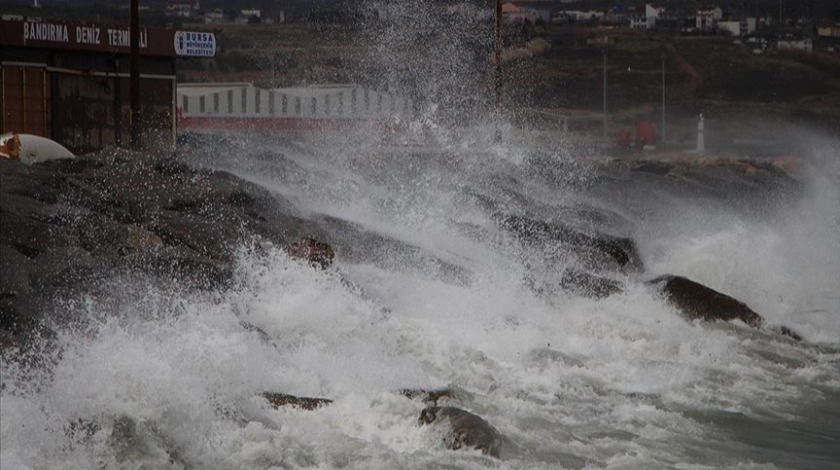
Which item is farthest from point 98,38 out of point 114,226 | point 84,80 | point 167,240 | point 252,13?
point 252,13

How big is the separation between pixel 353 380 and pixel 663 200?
74.6 feet

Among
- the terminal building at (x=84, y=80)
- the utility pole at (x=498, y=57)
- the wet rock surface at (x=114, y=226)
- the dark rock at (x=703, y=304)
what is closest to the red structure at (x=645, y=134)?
the utility pole at (x=498, y=57)

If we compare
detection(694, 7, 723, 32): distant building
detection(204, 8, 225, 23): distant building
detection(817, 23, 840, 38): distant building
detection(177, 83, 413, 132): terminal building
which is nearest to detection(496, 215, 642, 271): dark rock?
detection(177, 83, 413, 132): terminal building

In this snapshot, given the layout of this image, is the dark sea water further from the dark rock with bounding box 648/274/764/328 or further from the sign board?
the sign board

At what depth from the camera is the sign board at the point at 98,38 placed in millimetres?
26047

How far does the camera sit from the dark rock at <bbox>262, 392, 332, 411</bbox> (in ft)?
39.7

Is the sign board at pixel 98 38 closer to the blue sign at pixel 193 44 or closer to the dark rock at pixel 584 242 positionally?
the blue sign at pixel 193 44

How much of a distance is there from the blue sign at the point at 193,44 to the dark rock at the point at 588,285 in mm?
12241

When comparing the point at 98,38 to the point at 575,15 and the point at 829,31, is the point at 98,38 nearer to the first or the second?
the point at 829,31

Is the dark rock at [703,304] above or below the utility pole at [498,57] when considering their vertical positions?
below

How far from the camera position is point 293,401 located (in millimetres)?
12195

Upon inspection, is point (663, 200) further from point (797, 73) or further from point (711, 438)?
point (797, 73)

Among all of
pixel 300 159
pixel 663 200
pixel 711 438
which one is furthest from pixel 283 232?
pixel 663 200

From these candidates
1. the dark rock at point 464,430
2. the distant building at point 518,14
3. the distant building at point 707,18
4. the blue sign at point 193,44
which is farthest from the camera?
the distant building at point 518,14
